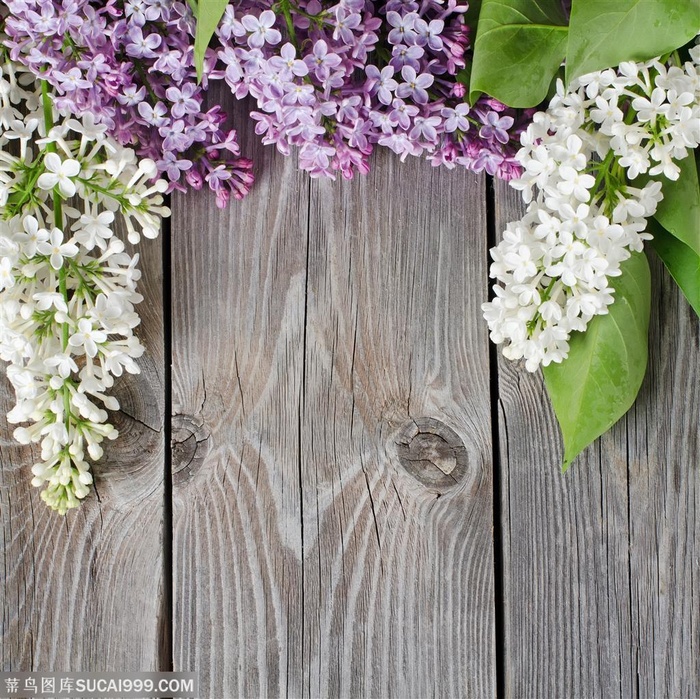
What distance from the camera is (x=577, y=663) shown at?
A: 80 centimetres

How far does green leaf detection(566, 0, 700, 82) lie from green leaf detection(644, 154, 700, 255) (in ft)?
0.43

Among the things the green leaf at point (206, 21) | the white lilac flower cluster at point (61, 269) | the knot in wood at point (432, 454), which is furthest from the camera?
the knot in wood at point (432, 454)

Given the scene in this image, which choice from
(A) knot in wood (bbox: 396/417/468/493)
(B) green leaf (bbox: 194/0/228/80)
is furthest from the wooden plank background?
(B) green leaf (bbox: 194/0/228/80)

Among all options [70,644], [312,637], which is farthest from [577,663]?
[70,644]

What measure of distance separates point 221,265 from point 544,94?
0.38 metres

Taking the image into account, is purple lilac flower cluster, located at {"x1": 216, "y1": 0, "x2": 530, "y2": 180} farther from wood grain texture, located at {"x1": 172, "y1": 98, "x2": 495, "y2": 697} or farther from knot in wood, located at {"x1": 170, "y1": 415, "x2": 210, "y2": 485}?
knot in wood, located at {"x1": 170, "y1": 415, "x2": 210, "y2": 485}

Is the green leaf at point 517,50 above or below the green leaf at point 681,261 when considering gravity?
above

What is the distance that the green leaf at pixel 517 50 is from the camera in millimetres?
638

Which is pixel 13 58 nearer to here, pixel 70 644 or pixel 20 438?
pixel 20 438

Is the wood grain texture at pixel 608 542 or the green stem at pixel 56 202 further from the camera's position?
the wood grain texture at pixel 608 542

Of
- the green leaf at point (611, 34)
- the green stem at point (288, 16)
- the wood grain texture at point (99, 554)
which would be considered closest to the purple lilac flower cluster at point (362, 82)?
the green stem at point (288, 16)

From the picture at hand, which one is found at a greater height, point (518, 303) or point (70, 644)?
point (518, 303)

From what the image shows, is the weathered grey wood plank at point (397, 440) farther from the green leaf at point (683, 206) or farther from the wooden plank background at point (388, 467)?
the green leaf at point (683, 206)

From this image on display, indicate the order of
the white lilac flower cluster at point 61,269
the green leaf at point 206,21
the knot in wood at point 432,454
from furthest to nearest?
the knot in wood at point 432,454
the white lilac flower cluster at point 61,269
the green leaf at point 206,21
